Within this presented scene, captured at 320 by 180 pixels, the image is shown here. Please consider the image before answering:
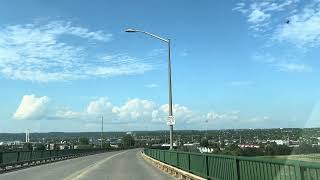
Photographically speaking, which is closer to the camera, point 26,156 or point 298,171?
point 298,171

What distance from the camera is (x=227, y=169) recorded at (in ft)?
50.6

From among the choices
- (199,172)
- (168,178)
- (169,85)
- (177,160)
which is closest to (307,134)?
(199,172)

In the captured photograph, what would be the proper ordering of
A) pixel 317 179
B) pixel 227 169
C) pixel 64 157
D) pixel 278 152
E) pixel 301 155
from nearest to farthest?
pixel 317 179
pixel 301 155
pixel 227 169
pixel 278 152
pixel 64 157

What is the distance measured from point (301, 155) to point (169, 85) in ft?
73.7

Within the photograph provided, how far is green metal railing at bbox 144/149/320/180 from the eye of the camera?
393 inches

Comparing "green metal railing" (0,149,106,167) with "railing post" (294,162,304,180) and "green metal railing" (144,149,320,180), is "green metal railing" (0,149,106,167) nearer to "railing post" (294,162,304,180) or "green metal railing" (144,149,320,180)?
"green metal railing" (144,149,320,180)

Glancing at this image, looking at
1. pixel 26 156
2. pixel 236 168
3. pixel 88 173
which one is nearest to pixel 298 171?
pixel 236 168

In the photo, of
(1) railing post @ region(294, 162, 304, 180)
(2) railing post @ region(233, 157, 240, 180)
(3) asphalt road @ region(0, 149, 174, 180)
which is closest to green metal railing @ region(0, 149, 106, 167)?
(3) asphalt road @ region(0, 149, 174, 180)

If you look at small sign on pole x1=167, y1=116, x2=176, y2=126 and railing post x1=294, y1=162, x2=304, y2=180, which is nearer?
railing post x1=294, y1=162, x2=304, y2=180

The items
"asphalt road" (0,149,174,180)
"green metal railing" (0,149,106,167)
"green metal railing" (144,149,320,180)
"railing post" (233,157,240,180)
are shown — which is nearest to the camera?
"green metal railing" (144,149,320,180)

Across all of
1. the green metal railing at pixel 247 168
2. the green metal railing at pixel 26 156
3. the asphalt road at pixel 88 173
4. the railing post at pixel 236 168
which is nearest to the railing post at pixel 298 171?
the green metal railing at pixel 247 168

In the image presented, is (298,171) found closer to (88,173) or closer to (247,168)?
(247,168)

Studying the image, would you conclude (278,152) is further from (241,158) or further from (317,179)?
(317,179)

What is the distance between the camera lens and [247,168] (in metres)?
13.5
